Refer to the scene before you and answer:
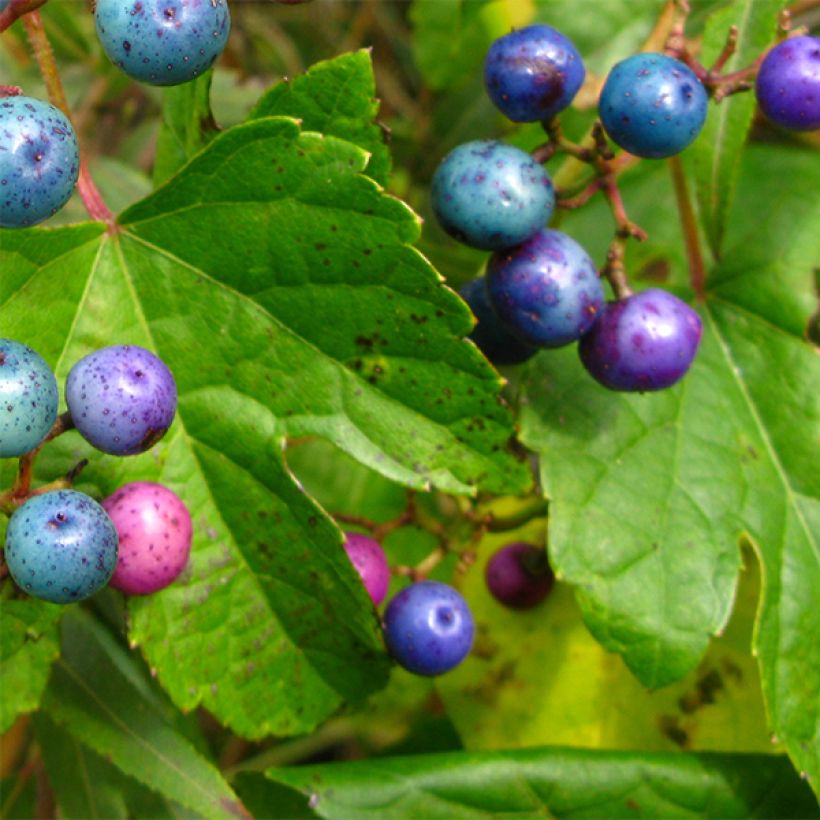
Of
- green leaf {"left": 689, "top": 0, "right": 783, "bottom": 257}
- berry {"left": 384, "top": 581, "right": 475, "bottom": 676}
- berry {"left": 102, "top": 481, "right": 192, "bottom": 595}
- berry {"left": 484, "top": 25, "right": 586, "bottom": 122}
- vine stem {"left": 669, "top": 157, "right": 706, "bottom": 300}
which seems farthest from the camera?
vine stem {"left": 669, "top": 157, "right": 706, "bottom": 300}

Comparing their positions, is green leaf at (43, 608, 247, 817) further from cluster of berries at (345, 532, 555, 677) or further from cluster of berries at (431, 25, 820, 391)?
cluster of berries at (431, 25, 820, 391)

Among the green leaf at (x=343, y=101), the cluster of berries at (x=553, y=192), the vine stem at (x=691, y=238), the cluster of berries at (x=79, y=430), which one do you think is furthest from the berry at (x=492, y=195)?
the vine stem at (x=691, y=238)

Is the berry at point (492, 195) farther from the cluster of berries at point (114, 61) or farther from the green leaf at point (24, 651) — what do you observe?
the green leaf at point (24, 651)

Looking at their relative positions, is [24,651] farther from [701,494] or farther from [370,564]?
[701,494]

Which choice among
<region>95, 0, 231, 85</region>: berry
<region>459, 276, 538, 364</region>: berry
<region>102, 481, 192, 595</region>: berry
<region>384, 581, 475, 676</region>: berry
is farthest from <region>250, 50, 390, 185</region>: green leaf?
<region>384, 581, 475, 676</region>: berry

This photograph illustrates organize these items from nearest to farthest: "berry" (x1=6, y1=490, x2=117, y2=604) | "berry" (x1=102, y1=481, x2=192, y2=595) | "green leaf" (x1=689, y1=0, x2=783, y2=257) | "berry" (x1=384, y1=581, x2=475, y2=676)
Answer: "berry" (x1=6, y1=490, x2=117, y2=604) < "berry" (x1=102, y1=481, x2=192, y2=595) < "berry" (x1=384, y1=581, x2=475, y2=676) < "green leaf" (x1=689, y1=0, x2=783, y2=257)

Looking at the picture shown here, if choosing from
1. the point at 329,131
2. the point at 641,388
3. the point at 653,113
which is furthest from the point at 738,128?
the point at 329,131

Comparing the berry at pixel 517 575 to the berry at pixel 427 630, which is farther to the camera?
the berry at pixel 517 575

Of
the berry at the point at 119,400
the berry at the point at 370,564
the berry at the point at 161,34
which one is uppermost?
the berry at the point at 161,34
